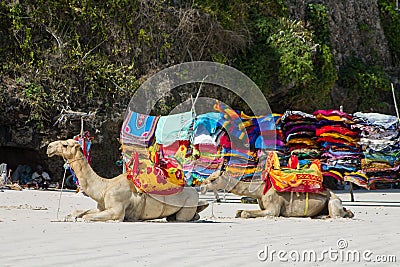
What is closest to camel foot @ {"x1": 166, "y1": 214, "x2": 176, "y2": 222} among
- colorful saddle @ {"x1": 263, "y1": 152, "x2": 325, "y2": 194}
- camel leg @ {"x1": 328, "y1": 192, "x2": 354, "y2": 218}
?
colorful saddle @ {"x1": 263, "y1": 152, "x2": 325, "y2": 194}

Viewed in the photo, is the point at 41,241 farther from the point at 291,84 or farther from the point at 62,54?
the point at 291,84

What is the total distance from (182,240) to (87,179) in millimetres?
2537

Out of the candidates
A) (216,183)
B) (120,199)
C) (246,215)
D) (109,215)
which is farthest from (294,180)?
(109,215)

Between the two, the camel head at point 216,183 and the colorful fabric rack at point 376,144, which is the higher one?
the colorful fabric rack at point 376,144

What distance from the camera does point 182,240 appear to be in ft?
22.1

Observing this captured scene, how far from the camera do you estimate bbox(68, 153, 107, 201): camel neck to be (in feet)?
28.7

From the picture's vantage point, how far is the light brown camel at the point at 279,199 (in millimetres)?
10227

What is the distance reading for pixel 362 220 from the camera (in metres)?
10.1

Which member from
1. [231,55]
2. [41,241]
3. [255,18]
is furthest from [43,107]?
[41,241]

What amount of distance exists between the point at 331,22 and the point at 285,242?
63.1 feet

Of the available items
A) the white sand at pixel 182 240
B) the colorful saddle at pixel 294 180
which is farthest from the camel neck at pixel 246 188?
the white sand at pixel 182 240

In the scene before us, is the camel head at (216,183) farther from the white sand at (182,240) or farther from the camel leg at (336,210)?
the camel leg at (336,210)

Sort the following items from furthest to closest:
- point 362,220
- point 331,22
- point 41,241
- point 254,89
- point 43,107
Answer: point 331,22 < point 254,89 < point 43,107 < point 362,220 < point 41,241

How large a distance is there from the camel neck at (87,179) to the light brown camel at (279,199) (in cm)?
197
